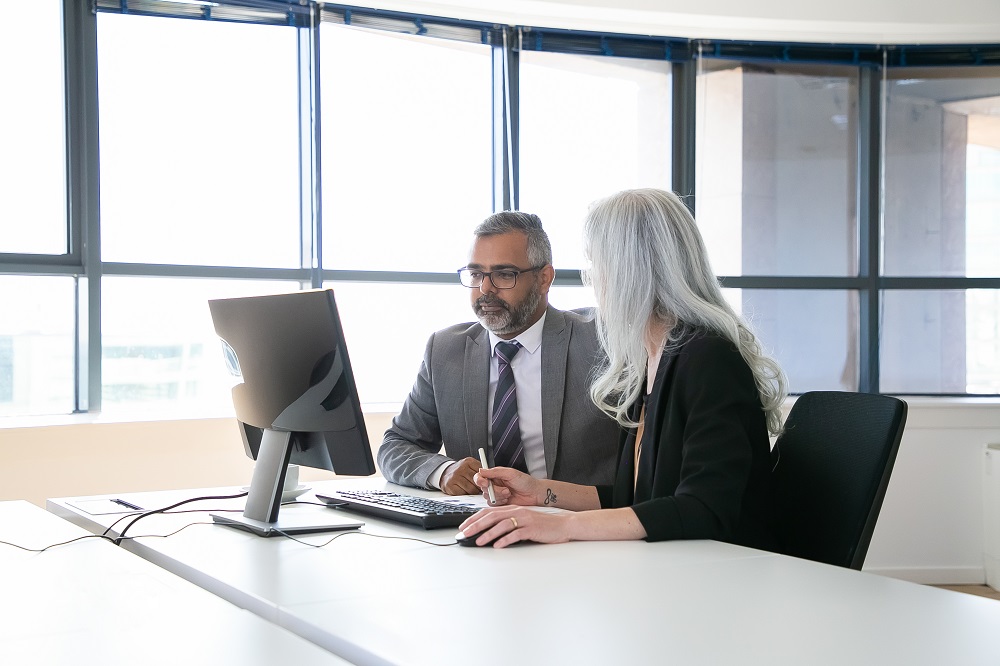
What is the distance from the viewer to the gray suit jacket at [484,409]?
2482 millimetres

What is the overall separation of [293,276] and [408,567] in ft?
9.03

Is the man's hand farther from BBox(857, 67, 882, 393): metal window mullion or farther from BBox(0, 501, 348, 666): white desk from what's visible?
BBox(857, 67, 882, 393): metal window mullion

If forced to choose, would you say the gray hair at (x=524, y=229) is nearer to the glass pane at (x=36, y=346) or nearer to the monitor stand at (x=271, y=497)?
the monitor stand at (x=271, y=497)

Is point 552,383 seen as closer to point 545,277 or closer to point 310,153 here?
point 545,277

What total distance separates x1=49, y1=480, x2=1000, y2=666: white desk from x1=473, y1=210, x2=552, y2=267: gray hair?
1145 millimetres

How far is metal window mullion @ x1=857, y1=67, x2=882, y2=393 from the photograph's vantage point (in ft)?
15.1

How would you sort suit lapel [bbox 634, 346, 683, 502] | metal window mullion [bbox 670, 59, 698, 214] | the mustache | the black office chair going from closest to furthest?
the black office chair
suit lapel [bbox 634, 346, 683, 502]
the mustache
metal window mullion [bbox 670, 59, 698, 214]

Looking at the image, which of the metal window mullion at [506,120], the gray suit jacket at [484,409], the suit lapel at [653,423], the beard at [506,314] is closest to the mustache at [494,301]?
the beard at [506,314]

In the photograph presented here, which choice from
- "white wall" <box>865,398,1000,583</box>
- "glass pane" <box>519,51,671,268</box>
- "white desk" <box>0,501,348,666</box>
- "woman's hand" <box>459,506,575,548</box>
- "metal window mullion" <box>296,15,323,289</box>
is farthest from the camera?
"glass pane" <box>519,51,671,268</box>

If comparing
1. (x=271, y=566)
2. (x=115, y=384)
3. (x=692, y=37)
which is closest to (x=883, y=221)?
(x=692, y=37)

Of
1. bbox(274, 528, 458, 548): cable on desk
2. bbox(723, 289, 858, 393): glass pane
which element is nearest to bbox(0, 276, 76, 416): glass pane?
bbox(274, 528, 458, 548): cable on desk

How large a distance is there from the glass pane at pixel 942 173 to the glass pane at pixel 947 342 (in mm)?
145

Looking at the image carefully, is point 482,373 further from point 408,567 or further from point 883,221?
point 883,221

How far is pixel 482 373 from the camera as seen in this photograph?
2570 millimetres
